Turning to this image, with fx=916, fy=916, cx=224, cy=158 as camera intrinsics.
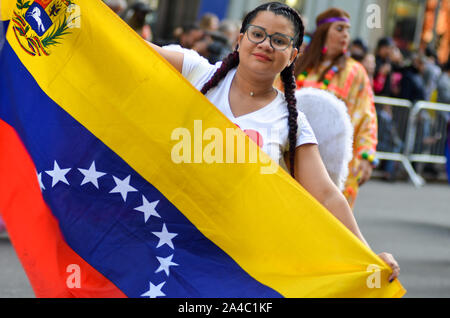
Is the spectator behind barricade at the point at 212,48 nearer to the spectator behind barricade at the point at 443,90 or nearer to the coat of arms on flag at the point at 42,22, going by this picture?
the coat of arms on flag at the point at 42,22

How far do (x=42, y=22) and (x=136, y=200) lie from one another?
811 mm

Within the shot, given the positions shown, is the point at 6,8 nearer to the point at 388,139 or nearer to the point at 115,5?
the point at 115,5

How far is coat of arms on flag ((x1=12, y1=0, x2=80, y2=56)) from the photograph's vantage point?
348 cm

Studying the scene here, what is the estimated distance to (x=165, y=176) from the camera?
328 cm

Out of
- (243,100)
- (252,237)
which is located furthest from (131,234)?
(243,100)

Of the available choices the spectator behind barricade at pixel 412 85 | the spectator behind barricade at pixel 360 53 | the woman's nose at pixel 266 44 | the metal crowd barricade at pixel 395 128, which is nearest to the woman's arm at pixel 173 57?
the woman's nose at pixel 266 44

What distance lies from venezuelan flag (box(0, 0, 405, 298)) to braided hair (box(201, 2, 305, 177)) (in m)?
0.26

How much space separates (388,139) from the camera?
13625 millimetres

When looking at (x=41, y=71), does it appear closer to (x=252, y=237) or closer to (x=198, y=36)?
(x=252, y=237)

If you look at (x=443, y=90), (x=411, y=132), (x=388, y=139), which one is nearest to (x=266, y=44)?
(x=388, y=139)

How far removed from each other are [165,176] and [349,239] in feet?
2.26

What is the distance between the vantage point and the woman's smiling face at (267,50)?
3.37m
